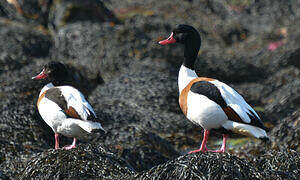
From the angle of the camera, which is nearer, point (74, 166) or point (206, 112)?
point (206, 112)

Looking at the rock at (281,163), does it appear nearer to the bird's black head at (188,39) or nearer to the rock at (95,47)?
the bird's black head at (188,39)

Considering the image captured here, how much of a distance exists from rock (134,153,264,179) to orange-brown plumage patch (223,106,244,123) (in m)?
0.53

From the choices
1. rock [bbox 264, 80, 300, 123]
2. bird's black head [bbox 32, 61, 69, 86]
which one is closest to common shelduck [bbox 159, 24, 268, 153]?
bird's black head [bbox 32, 61, 69, 86]

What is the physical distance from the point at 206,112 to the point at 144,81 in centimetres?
743

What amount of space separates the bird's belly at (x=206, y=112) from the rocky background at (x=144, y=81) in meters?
0.57

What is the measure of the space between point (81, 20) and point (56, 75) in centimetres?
1209

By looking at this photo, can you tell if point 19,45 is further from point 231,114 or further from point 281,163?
point 231,114

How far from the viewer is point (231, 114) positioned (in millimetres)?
7418

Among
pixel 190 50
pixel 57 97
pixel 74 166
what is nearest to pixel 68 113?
pixel 57 97

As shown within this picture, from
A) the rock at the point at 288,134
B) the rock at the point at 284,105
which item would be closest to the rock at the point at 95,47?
the rock at the point at 284,105

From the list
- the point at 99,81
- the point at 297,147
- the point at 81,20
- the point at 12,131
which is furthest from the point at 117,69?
the point at 297,147

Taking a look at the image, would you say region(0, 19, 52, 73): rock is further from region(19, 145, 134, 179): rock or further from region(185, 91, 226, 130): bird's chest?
region(185, 91, 226, 130): bird's chest

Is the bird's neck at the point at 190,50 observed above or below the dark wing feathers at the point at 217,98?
above

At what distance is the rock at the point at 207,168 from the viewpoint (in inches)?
273
